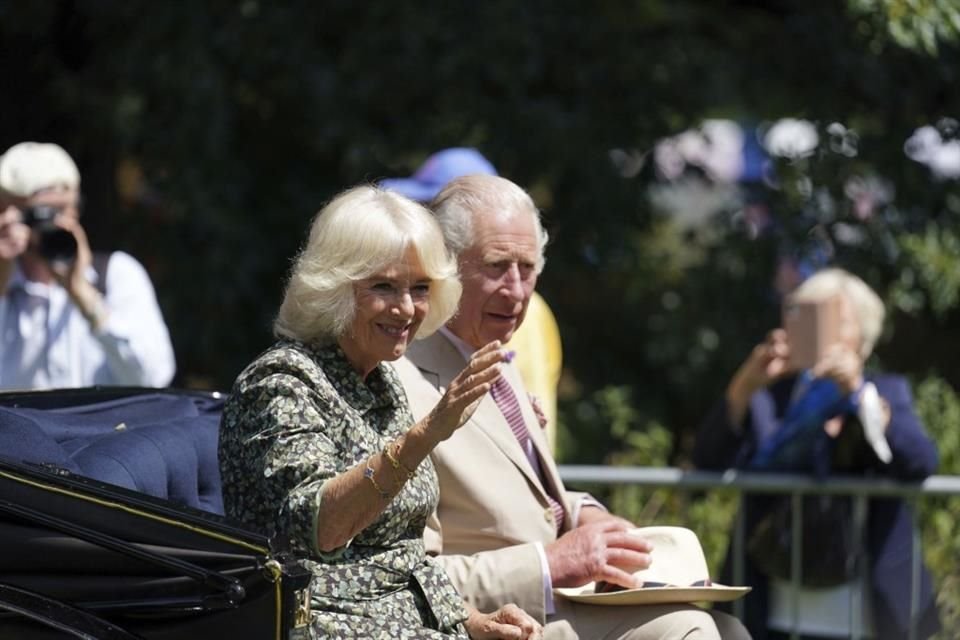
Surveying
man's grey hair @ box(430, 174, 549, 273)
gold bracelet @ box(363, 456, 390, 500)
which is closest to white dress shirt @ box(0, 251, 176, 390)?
man's grey hair @ box(430, 174, 549, 273)

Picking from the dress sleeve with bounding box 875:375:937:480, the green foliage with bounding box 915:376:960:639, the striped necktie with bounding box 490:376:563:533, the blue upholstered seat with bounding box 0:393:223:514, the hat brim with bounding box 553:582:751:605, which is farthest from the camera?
the green foliage with bounding box 915:376:960:639

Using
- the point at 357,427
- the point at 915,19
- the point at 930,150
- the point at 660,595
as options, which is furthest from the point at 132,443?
the point at 930,150

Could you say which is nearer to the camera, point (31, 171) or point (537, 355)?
point (537, 355)

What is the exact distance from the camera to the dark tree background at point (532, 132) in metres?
7.09

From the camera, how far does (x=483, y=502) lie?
3787 mm

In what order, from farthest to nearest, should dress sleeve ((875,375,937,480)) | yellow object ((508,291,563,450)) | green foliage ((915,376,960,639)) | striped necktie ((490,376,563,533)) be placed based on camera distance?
green foliage ((915,376,960,639)) → dress sleeve ((875,375,937,480)) → yellow object ((508,291,563,450)) → striped necktie ((490,376,563,533))

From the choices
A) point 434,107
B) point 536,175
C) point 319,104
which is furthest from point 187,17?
point 536,175

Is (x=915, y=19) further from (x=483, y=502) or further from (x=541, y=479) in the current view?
(x=483, y=502)

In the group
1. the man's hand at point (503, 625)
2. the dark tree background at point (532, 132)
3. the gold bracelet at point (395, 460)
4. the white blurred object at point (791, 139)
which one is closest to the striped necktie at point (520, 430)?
the man's hand at point (503, 625)

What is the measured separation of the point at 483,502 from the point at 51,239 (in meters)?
1.87

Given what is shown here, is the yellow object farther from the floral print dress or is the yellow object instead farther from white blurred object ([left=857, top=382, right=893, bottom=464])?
the floral print dress

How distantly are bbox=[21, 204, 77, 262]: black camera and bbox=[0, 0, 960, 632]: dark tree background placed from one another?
1990 millimetres

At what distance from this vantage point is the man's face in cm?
392

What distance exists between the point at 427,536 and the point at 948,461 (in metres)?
4.24
